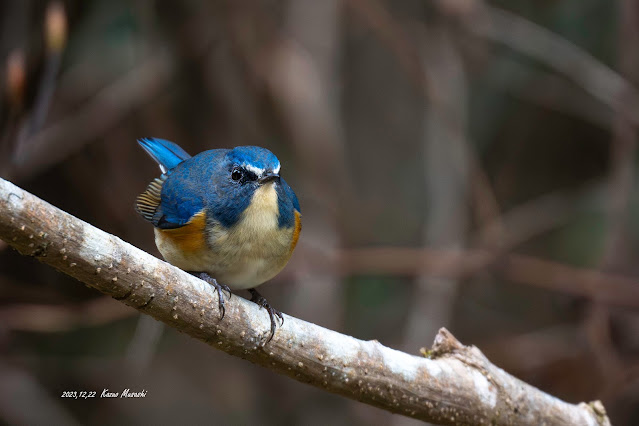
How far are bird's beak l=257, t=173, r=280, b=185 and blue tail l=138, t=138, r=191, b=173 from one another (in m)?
0.95

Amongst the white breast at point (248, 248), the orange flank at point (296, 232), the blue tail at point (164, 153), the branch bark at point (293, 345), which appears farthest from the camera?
the blue tail at point (164, 153)

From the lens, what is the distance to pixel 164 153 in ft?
12.5

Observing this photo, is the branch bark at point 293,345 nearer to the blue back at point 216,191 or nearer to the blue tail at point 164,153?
the blue back at point 216,191

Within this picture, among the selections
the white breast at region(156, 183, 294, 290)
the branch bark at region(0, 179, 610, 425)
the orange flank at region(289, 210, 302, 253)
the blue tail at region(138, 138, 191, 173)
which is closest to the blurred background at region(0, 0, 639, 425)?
the blue tail at region(138, 138, 191, 173)

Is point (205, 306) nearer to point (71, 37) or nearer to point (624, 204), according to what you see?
point (71, 37)

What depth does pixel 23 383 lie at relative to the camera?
16.7ft

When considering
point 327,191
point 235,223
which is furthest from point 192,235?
point 327,191

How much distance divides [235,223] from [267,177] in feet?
0.79

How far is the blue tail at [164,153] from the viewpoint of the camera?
3.79m

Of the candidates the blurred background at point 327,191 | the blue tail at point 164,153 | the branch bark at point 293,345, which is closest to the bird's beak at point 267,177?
the branch bark at point 293,345

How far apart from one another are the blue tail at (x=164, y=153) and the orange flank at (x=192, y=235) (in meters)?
0.86

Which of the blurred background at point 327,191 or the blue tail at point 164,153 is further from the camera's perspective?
the blurred background at point 327,191

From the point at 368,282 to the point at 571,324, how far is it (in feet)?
6.03

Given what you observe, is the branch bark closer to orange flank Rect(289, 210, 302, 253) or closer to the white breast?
the white breast
